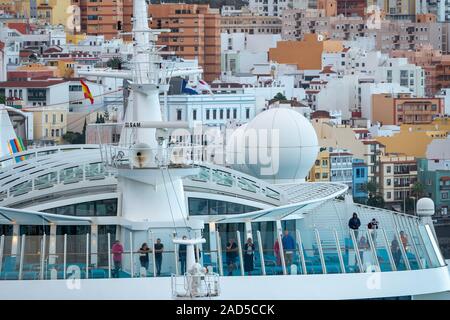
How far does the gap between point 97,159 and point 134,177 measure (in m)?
1.49

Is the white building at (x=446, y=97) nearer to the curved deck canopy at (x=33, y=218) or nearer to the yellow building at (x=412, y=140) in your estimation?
the yellow building at (x=412, y=140)

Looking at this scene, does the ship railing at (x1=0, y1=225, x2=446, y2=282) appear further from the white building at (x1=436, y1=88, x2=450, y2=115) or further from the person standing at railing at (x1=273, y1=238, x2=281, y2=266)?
the white building at (x1=436, y1=88, x2=450, y2=115)

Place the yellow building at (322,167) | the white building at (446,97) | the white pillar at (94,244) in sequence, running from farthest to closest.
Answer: the white building at (446,97)
the yellow building at (322,167)
the white pillar at (94,244)

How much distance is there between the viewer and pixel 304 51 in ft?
275

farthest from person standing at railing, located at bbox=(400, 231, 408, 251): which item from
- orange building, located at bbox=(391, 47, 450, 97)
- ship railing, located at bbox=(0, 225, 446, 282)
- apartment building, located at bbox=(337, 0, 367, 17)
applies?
apartment building, located at bbox=(337, 0, 367, 17)

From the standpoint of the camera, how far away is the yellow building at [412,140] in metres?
58.0

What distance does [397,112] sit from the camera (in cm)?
6750

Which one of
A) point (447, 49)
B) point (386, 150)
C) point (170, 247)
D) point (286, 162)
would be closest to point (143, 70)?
point (170, 247)

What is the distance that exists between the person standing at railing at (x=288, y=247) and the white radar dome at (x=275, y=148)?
19.7 ft

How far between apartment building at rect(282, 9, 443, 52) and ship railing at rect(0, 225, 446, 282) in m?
75.9

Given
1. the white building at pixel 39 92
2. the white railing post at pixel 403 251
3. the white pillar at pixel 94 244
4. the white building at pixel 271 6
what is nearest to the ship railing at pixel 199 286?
the white pillar at pixel 94 244

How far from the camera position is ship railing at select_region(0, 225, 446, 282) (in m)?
16.0

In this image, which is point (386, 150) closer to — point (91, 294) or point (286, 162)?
point (286, 162)

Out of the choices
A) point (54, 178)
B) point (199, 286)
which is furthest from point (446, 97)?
point (199, 286)
